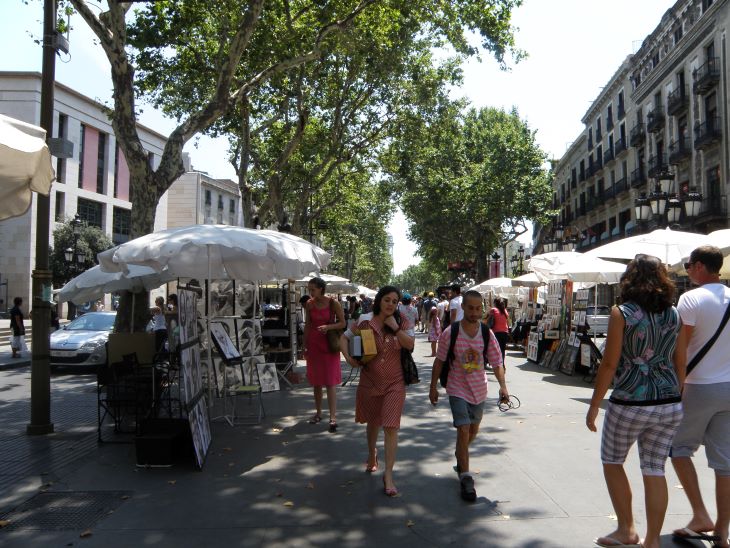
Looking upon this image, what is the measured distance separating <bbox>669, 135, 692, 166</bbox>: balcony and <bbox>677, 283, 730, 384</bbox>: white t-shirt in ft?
99.0

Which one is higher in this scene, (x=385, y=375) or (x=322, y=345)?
(x=322, y=345)

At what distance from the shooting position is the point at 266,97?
1930 centimetres

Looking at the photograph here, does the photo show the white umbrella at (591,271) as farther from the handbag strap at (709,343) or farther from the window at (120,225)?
the window at (120,225)

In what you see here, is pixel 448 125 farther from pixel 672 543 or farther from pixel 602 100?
pixel 602 100

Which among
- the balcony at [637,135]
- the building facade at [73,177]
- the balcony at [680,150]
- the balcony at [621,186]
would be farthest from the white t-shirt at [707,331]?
the balcony at [621,186]

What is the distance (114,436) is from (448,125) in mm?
16830

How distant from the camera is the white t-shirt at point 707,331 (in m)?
3.91

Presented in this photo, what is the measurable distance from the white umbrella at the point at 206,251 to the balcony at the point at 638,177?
33997 mm

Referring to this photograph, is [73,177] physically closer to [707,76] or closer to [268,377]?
[268,377]

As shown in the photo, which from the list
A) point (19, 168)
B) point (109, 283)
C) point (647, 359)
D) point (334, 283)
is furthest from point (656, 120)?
point (19, 168)

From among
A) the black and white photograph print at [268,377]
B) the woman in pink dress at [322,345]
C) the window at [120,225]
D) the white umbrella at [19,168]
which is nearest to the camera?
the white umbrella at [19,168]

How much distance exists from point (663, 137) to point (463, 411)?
34.5 metres

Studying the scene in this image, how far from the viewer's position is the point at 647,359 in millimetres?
3635

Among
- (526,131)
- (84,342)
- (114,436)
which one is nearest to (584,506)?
(114,436)
